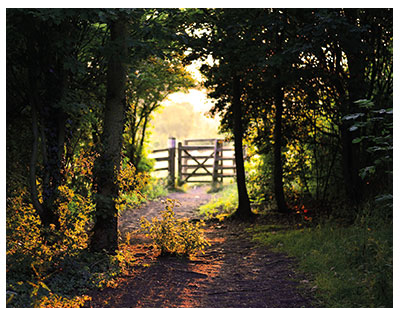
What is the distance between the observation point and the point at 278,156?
10.1 metres

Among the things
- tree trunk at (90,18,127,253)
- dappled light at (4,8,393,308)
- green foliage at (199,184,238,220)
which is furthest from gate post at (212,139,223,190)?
tree trunk at (90,18,127,253)

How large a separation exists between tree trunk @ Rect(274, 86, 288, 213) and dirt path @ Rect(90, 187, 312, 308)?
2.46 meters

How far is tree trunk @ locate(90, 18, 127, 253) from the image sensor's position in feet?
21.1

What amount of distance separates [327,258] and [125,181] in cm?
328

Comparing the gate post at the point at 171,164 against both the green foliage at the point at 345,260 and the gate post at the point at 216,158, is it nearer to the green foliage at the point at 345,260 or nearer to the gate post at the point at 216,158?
the gate post at the point at 216,158

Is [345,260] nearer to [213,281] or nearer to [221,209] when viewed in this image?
[213,281]

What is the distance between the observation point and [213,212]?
11664mm

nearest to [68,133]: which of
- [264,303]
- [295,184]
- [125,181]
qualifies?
[125,181]

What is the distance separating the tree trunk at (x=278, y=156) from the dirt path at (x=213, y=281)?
2.46m

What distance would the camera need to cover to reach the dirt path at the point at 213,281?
4.82m

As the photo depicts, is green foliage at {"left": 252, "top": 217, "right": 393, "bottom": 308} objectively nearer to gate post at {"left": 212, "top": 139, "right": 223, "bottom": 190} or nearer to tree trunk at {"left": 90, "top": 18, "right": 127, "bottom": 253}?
tree trunk at {"left": 90, "top": 18, "right": 127, "bottom": 253}

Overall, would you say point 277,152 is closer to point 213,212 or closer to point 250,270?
point 213,212
